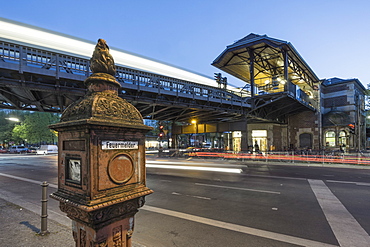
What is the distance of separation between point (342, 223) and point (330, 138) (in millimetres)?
33757

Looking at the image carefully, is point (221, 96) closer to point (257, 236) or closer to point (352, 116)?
point (257, 236)

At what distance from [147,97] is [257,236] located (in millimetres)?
15392

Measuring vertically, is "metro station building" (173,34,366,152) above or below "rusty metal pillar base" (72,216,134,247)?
above

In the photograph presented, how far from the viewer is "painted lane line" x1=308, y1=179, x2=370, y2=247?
4338mm

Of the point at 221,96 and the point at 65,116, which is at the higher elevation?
the point at 221,96

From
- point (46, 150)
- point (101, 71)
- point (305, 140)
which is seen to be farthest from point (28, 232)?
point (46, 150)

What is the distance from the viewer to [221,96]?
22.0m

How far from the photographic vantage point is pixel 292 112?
35156mm

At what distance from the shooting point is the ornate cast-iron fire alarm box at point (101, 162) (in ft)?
6.98

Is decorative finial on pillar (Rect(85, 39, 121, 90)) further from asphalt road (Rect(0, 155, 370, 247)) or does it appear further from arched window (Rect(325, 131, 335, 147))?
arched window (Rect(325, 131, 335, 147))

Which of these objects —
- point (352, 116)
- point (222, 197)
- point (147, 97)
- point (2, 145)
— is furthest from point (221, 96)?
point (2, 145)

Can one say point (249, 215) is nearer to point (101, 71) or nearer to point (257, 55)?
point (101, 71)

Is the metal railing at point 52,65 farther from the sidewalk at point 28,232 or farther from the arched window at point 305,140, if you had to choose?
the arched window at point 305,140

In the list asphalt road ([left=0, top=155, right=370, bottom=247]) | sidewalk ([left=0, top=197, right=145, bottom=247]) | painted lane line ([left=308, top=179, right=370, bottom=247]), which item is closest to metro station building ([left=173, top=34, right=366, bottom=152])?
asphalt road ([left=0, top=155, right=370, bottom=247])
